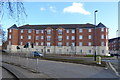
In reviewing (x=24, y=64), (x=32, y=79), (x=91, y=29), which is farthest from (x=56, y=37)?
(x=32, y=79)

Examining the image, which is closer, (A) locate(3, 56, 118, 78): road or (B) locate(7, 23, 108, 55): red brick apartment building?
(A) locate(3, 56, 118, 78): road

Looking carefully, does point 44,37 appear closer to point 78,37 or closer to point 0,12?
point 78,37

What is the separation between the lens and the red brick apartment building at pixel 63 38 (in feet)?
245

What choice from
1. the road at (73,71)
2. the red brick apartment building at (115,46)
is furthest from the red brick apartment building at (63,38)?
the road at (73,71)

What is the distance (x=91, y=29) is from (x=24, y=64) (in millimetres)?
61653

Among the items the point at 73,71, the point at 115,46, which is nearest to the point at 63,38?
the point at 73,71

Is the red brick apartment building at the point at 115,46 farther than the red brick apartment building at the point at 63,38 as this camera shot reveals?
Yes

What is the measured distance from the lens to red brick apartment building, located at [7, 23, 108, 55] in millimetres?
74812

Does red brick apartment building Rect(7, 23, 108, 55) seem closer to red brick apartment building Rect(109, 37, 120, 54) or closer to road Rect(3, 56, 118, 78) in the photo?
red brick apartment building Rect(109, 37, 120, 54)

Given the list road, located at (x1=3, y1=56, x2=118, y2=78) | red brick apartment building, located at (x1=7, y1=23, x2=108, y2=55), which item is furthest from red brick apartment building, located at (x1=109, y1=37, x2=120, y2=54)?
road, located at (x1=3, y1=56, x2=118, y2=78)

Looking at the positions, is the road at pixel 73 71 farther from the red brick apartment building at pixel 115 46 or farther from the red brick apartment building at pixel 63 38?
the red brick apartment building at pixel 115 46

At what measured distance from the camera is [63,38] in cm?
8075

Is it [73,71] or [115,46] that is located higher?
[115,46]

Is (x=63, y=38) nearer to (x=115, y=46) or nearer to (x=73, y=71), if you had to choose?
(x=73, y=71)
